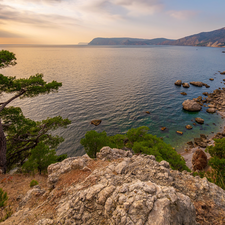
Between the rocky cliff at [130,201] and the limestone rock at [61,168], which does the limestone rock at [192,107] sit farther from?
the limestone rock at [61,168]

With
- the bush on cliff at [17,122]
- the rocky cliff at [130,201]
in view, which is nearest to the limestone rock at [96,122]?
the bush on cliff at [17,122]

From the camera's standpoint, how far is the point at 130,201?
8.02 meters

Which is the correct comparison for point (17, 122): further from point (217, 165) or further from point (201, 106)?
point (201, 106)

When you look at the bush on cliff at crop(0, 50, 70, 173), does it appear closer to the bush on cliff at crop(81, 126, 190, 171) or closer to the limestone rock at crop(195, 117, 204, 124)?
the bush on cliff at crop(81, 126, 190, 171)

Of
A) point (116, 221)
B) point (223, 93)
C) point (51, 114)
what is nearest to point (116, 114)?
point (51, 114)

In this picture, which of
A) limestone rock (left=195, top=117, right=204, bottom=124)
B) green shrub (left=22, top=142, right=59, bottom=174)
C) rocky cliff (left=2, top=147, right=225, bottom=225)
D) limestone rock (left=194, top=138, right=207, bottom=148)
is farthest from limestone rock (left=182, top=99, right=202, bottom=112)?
green shrub (left=22, top=142, right=59, bottom=174)

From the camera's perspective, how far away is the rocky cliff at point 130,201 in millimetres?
7727

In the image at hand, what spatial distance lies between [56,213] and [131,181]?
6087mm

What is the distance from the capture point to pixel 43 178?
1938cm

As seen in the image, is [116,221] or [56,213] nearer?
[116,221]

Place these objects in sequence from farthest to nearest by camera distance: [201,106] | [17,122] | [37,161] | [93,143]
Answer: [201,106], [93,143], [17,122], [37,161]

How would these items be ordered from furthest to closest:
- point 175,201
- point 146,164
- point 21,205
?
point 146,164
point 21,205
point 175,201

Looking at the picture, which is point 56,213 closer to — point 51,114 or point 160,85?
point 51,114

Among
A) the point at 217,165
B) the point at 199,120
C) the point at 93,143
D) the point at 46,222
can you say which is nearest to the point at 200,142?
the point at 199,120
